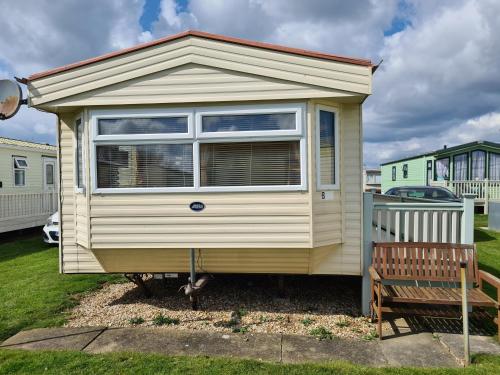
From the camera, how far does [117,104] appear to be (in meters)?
4.46

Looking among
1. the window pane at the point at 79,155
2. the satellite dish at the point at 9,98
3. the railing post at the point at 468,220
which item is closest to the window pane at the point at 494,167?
the railing post at the point at 468,220

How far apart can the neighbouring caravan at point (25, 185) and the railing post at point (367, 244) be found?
1056 cm

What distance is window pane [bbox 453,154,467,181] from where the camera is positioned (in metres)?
19.8

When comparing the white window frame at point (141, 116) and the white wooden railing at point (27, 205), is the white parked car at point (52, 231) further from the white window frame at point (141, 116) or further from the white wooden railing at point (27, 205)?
the white window frame at point (141, 116)

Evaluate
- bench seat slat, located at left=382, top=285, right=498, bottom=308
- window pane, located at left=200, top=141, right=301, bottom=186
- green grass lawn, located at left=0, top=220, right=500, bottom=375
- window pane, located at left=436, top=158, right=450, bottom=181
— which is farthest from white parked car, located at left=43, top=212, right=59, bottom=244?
window pane, located at left=436, top=158, right=450, bottom=181

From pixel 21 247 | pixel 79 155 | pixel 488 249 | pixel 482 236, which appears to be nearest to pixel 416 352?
pixel 79 155

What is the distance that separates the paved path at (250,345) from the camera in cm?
362

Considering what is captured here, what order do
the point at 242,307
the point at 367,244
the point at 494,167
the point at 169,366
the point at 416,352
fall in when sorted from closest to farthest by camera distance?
1. the point at 169,366
2. the point at 416,352
3. the point at 367,244
4. the point at 242,307
5. the point at 494,167

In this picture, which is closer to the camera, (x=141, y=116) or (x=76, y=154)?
(x=141, y=116)

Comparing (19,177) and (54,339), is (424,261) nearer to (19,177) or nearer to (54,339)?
(54,339)

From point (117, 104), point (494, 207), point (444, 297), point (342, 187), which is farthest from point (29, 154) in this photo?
point (494, 207)

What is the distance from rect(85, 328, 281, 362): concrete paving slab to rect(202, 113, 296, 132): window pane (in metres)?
2.55

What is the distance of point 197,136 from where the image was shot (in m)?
4.38

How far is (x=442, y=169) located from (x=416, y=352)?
19701 millimetres
